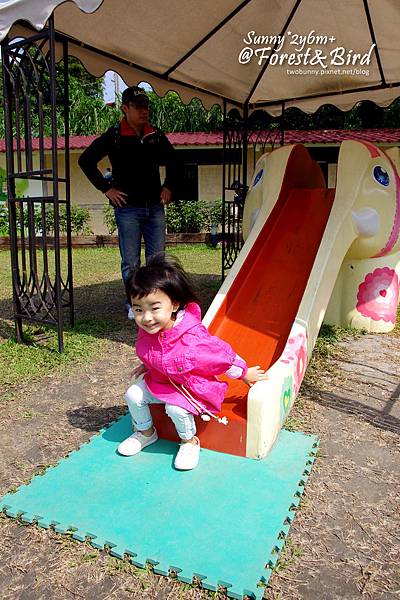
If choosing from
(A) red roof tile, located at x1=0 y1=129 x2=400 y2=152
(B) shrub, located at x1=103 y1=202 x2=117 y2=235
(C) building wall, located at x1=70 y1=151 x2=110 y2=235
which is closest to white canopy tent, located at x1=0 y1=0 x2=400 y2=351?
(A) red roof tile, located at x1=0 y1=129 x2=400 y2=152

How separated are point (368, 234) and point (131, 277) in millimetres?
2682

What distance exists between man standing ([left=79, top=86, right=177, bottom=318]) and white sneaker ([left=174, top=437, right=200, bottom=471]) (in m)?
2.42

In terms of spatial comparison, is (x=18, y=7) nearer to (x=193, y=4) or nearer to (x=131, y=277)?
(x=193, y=4)

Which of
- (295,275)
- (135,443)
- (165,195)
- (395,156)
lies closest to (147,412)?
(135,443)

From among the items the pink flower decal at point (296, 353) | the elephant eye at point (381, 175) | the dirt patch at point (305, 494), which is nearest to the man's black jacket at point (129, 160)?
the dirt patch at point (305, 494)

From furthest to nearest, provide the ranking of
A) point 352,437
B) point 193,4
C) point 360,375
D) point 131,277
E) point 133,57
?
point 133,57 → point 193,4 → point 360,375 → point 352,437 → point 131,277

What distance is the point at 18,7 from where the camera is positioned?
3.47 metres

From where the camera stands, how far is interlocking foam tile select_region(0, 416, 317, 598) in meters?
1.89

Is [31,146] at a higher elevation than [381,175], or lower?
higher

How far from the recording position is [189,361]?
8.01 ft

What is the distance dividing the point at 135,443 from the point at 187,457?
31 centimetres

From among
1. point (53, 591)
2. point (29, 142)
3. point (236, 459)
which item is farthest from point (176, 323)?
point (29, 142)

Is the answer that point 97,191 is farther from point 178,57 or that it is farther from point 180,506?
point 180,506

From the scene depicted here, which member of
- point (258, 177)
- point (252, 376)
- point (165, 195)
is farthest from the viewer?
point (258, 177)
